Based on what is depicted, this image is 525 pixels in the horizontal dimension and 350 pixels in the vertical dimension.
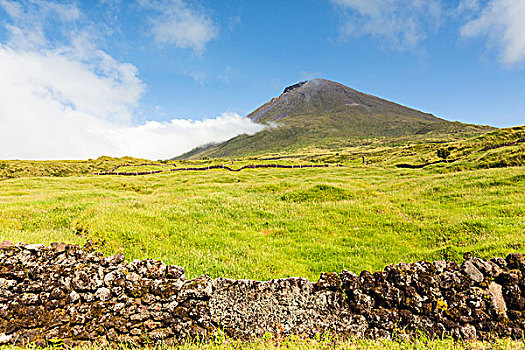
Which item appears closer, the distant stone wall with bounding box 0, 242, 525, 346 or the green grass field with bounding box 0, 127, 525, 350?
the distant stone wall with bounding box 0, 242, 525, 346

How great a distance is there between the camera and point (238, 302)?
20.2 feet

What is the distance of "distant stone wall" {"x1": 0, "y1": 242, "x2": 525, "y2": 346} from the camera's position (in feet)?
18.5

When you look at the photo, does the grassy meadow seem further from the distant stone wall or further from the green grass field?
the distant stone wall

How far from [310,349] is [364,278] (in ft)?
7.41

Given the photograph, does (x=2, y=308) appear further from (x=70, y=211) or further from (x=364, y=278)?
(x=70, y=211)

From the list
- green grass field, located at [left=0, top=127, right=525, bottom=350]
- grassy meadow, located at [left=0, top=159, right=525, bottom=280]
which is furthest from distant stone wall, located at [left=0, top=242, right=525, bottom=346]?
grassy meadow, located at [left=0, top=159, right=525, bottom=280]

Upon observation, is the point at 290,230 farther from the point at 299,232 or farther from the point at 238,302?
the point at 238,302

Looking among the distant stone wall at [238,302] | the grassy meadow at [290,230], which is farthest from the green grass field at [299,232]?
the distant stone wall at [238,302]

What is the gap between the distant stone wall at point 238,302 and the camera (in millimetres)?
5648

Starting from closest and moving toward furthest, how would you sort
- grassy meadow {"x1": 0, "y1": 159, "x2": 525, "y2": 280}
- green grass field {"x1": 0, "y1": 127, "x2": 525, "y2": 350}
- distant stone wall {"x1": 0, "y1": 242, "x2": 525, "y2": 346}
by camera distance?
distant stone wall {"x1": 0, "y1": 242, "x2": 525, "y2": 346} < green grass field {"x1": 0, "y1": 127, "x2": 525, "y2": 350} < grassy meadow {"x1": 0, "y1": 159, "x2": 525, "y2": 280}

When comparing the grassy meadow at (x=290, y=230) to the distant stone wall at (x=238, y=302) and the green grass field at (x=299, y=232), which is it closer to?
the green grass field at (x=299, y=232)

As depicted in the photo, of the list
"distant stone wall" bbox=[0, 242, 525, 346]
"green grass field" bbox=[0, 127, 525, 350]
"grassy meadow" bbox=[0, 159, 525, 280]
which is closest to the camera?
"distant stone wall" bbox=[0, 242, 525, 346]

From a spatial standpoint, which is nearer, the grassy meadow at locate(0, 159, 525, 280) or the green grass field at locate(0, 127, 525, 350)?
the green grass field at locate(0, 127, 525, 350)

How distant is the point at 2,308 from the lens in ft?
18.7
